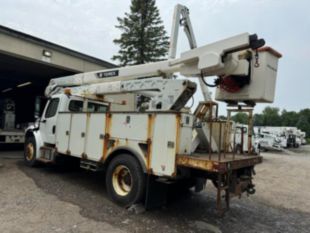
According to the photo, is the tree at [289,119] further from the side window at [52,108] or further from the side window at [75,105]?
the side window at [52,108]

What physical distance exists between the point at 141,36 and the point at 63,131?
62.2ft

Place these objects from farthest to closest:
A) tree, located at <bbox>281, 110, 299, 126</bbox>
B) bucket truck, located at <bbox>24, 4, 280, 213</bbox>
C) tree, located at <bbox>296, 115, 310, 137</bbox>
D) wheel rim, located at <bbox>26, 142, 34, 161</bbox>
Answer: tree, located at <bbox>281, 110, 299, 126</bbox>
tree, located at <bbox>296, 115, 310, 137</bbox>
wheel rim, located at <bbox>26, 142, 34, 161</bbox>
bucket truck, located at <bbox>24, 4, 280, 213</bbox>

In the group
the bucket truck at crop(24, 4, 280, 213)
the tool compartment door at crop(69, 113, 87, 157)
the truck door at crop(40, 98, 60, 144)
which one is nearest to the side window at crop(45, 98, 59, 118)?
the truck door at crop(40, 98, 60, 144)

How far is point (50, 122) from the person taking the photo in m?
7.62

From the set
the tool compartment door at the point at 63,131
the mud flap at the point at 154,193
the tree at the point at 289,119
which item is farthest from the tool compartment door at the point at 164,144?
the tree at the point at 289,119

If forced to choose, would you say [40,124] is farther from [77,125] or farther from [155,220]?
[155,220]

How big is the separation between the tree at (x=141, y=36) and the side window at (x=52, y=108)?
1625 cm

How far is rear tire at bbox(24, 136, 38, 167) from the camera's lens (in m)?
8.06

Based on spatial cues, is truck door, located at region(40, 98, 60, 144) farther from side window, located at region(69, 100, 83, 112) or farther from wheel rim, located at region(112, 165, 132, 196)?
wheel rim, located at region(112, 165, 132, 196)

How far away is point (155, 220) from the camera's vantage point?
4648 millimetres

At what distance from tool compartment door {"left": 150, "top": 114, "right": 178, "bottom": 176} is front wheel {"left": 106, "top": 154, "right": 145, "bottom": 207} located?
0.46m

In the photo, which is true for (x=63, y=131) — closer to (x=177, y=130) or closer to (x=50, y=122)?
(x=50, y=122)

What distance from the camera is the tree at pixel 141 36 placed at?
77.6 ft

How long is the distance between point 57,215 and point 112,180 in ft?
4.06
